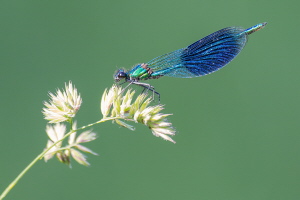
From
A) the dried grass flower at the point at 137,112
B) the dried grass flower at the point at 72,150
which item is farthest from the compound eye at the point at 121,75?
the dried grass flower at the point at 72,150

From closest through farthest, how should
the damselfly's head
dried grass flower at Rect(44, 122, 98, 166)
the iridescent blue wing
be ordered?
dried grass flower at Rect(44, 122, 98, 166) → the damselfly's head → the iridescent blue wing

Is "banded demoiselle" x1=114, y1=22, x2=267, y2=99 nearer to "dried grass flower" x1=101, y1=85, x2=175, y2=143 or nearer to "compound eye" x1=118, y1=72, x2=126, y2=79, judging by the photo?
"compound eye" x1=118, y1=72, x2=126, y2=79

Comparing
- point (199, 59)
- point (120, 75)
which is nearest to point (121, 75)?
point (120, 75)

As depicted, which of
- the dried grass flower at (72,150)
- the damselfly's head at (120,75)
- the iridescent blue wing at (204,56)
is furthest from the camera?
the iridescent blue wing at (204,56)

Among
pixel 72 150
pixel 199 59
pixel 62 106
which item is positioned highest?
pixel 199 59

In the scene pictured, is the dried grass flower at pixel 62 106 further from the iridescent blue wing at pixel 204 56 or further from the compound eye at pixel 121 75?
the iridescent blue wing at pixel 204 56

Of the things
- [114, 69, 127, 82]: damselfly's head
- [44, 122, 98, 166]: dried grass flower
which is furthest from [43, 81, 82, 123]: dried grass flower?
[114, 69, 127, 82]: damselfly's head

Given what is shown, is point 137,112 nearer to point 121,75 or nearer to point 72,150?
point 72,150
